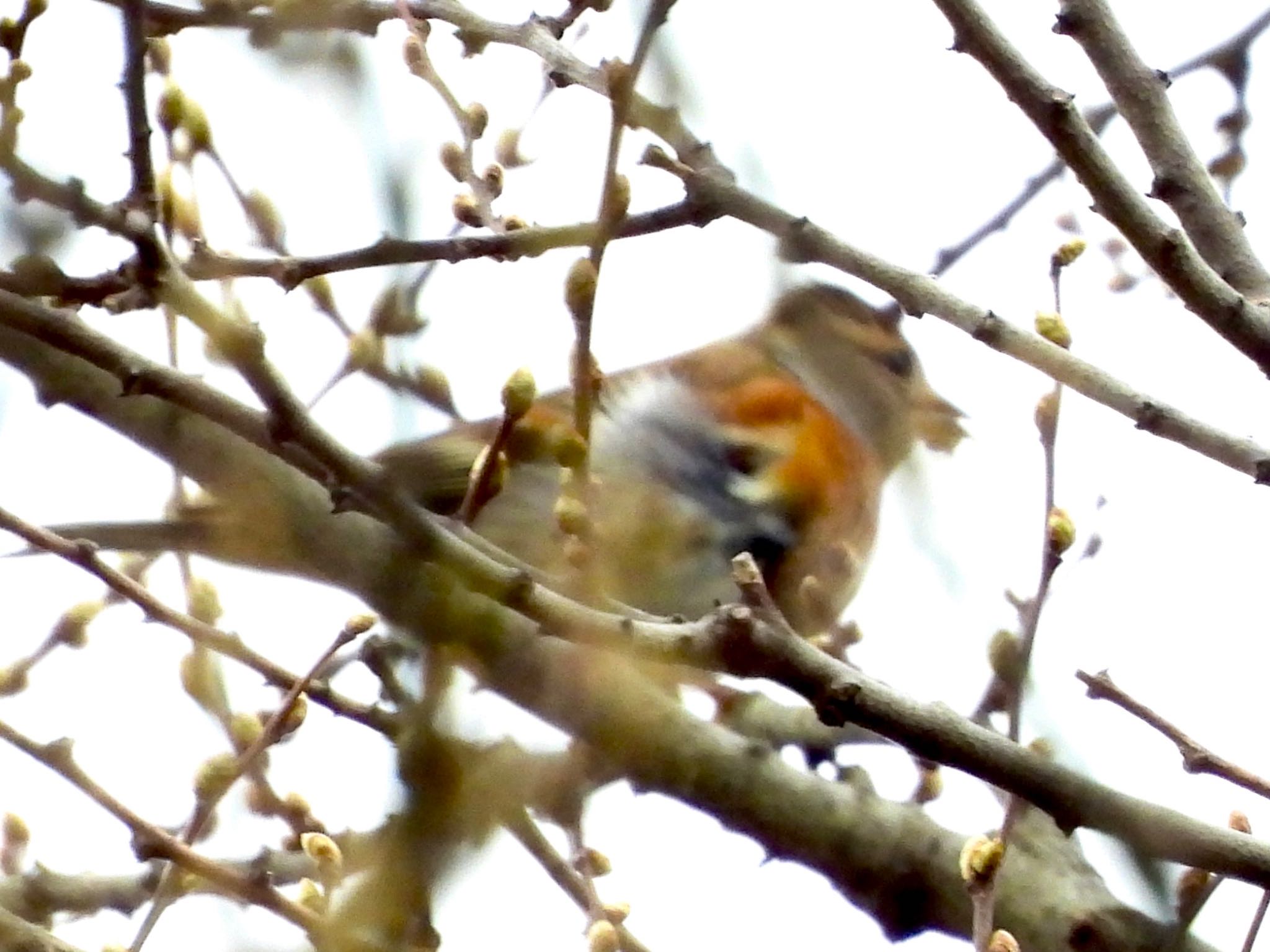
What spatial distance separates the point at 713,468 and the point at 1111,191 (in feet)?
3.41

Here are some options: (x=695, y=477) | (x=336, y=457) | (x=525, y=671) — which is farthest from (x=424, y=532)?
(x=695, y=477)

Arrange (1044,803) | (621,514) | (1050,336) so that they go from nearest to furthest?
1. (1044,803)
2. (621,514)
3. (1050,336)

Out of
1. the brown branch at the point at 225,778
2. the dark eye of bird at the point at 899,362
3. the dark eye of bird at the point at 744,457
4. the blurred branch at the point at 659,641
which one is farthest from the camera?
the dark eye of bird at the point at 899,362

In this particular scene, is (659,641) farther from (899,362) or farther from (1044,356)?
(899,362)

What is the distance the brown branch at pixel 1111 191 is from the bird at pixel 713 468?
253 mm

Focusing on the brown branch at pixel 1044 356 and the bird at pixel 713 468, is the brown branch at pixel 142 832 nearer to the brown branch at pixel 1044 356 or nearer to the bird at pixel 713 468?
the bird at pixel 713 468

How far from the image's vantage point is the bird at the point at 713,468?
102cm

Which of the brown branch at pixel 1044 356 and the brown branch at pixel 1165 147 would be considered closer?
the brown branch at pixel 1044 356

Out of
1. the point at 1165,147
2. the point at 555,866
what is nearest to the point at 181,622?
the point at 555,866

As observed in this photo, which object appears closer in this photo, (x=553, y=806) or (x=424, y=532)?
(x=424, y=532)

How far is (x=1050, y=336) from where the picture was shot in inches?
55.9

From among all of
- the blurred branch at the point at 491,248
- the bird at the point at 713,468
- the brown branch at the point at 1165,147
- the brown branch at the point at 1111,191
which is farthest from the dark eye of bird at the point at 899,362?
the blurred branch at the point at 491,248

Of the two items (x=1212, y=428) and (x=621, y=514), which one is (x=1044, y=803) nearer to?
(x=621, y=514)

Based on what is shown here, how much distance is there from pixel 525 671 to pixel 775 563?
139cm
